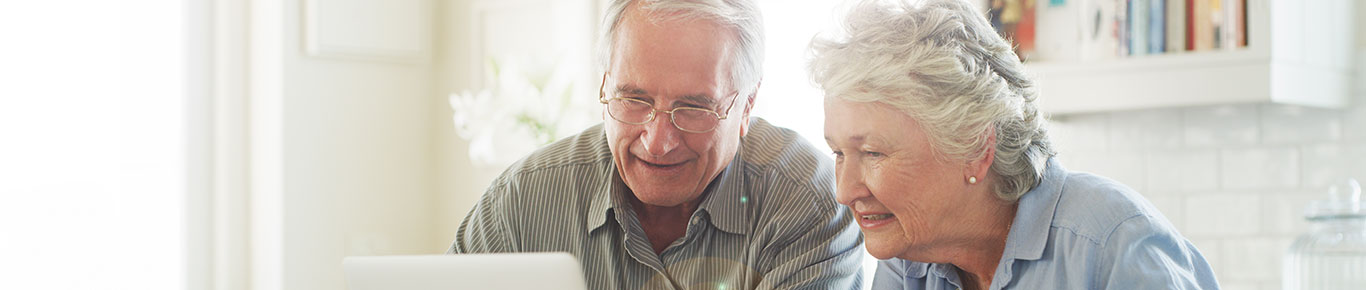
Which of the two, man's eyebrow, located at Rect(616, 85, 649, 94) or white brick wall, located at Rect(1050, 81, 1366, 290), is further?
white brick wall, located at Rect(1050, 81, 1366, 290)

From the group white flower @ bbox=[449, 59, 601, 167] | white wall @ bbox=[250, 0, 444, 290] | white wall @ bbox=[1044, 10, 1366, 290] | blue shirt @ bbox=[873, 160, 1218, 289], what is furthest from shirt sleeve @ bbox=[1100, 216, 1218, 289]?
white wall @ bbox=[250, 0, 444, 290]

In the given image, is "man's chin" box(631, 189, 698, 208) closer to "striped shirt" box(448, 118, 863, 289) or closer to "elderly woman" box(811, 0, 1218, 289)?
"striped shirt" box(448, 118, 863, 289)

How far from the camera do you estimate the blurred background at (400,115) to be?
7.59 feet

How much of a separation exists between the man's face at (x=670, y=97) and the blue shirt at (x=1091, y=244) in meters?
0.41

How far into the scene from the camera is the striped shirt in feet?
5.52

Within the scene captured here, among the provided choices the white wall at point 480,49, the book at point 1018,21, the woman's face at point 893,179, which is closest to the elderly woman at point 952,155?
the woman's face at point 893,179

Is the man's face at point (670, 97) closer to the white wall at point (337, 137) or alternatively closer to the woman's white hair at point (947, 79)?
the woman's white hair at point (947, 79)

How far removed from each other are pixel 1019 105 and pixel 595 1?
2.16 meters

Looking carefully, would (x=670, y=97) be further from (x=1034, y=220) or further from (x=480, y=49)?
(x=480, y=49)

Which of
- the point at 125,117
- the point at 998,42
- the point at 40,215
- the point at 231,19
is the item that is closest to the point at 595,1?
the point at 231,19

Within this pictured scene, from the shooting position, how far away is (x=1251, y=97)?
86.0 inches

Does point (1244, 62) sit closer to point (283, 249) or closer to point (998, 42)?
point (998, 42)

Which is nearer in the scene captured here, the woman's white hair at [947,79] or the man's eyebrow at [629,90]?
the woman's white hair at [947,79]

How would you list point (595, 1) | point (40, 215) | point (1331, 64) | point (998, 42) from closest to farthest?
1. point (998, 42)
2. point (1331, 64)
3. point (40, 215)
4. point (595, 1)
